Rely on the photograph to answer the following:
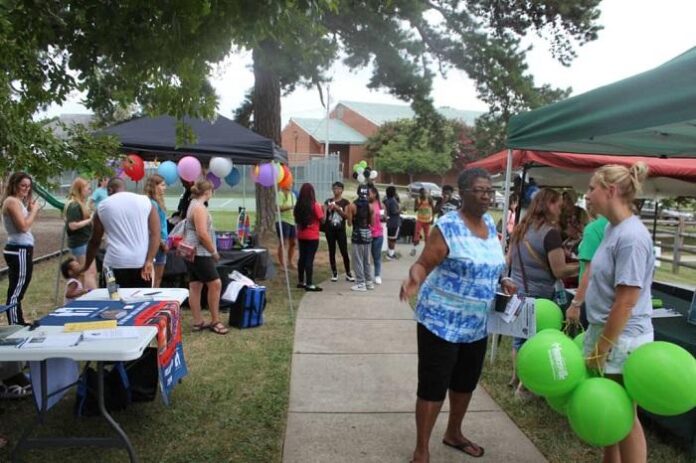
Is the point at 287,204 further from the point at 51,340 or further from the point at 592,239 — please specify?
the point at 51,340

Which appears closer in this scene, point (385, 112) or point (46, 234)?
point (46, 234)

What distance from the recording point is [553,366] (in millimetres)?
2598

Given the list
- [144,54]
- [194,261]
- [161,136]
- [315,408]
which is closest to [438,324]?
[315,408]

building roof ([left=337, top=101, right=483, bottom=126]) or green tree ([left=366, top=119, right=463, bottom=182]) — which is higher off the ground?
building roof ([left=337, top=101, right=483, bottom=126])

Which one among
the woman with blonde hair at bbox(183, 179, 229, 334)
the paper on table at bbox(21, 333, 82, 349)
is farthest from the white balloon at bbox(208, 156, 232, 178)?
the paper on table at bbox(21, 333, 82, 349)

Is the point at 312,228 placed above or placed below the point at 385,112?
below

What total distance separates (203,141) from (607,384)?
590cm

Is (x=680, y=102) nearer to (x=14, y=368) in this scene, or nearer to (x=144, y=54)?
(x=144, y=54)

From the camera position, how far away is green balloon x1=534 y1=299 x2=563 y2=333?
3420 millimetres

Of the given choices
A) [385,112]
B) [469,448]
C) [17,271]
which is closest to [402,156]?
[385,112]

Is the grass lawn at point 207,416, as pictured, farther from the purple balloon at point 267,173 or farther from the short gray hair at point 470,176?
the purple balloon at point 267,173

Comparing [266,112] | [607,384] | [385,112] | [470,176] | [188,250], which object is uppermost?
[385,112]

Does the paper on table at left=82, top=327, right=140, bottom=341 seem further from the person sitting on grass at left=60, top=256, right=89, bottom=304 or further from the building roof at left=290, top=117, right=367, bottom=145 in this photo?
the building roof at left=290, top=117, right=367, bottom=145

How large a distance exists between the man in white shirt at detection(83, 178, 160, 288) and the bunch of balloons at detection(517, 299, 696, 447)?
3397 mm
